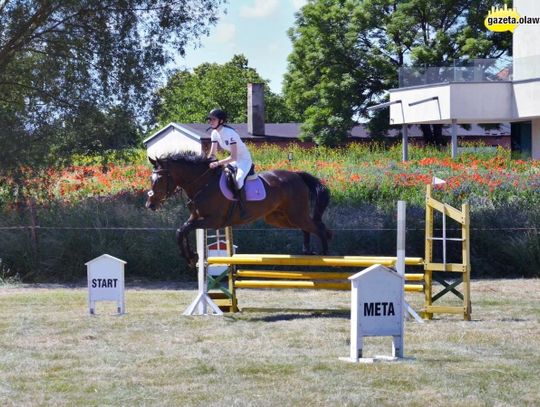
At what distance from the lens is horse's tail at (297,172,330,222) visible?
15766 mm

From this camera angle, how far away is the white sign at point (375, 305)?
9.96 meters

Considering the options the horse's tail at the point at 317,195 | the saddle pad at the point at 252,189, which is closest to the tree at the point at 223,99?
the horse's tail at the point at 317,195

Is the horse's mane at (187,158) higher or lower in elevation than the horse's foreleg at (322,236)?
higher

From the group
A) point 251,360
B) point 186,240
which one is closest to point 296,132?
point 186,240

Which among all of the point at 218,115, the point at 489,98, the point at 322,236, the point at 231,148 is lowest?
the point at 322,236

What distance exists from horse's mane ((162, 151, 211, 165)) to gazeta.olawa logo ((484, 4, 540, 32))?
30.1m

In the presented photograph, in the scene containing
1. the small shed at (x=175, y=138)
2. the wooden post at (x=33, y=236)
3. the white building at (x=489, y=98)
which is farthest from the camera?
the small shed at (x=175, y=138)

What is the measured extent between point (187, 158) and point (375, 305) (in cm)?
Answer: 532

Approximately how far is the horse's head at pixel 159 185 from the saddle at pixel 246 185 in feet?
2.40

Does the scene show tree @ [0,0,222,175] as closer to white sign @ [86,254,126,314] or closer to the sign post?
white sign @ [86,254,126,314]

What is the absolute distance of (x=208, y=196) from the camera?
14594 mm

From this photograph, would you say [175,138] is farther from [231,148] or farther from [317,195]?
[231,148]

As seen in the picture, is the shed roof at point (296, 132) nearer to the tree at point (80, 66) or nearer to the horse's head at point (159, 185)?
the tree at point (80, 66)

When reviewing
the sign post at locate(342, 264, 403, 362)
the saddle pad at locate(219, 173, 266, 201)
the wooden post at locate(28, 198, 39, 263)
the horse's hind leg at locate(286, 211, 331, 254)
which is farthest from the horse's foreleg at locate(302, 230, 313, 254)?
the wooden post at locate(28, 198, 39, 263)
